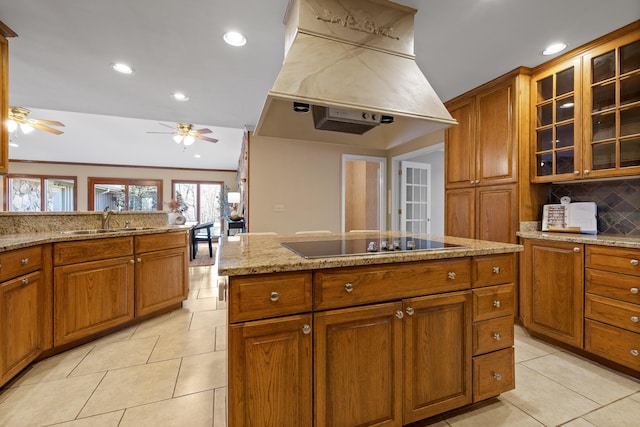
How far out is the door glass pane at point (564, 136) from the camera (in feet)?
7.48

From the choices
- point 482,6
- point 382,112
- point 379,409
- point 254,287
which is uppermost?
point 482,6

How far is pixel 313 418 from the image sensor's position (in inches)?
44.9

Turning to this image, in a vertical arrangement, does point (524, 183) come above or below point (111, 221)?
above

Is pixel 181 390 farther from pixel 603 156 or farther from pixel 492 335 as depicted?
pixel 603 156

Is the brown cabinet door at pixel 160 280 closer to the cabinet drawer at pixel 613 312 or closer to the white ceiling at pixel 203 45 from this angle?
the white ceiling at pixel 203 45

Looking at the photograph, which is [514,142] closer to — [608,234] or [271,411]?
[608,234]

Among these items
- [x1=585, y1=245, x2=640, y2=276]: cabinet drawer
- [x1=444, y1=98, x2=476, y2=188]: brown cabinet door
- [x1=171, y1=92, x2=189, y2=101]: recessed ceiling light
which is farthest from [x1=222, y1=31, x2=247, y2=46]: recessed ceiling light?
[x1=585, y1=245, x2=640, y2=276]: cabinet drawer

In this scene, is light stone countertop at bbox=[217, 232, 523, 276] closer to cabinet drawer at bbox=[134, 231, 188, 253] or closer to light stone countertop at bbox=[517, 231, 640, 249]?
light stone countertop at bbox=[517, 231, 640, 249]

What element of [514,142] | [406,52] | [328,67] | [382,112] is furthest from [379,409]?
[514,142]

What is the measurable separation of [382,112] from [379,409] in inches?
58.1

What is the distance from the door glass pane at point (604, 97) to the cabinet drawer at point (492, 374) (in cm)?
201

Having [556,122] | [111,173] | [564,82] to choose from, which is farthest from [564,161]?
[111,173]

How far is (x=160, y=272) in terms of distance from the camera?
2.75m

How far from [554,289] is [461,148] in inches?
62.5
